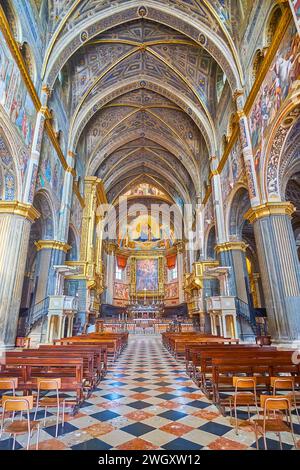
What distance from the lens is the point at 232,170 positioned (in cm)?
1368

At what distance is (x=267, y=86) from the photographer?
9.44 m

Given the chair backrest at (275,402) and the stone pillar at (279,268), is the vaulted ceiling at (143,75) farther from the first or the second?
the chair backrest at (275,402)

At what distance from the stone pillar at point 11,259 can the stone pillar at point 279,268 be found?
8598mm

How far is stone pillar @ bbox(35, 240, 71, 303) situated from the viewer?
42.8ft

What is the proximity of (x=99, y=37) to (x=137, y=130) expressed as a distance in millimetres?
8705

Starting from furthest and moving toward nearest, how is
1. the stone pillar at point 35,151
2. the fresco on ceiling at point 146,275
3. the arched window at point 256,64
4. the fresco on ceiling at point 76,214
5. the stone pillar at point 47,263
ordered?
1. the fresco on ceiling at point 146,275
2. the fresco on ceiling at point 76,214
3. the stone pillar at point 47,263
4. the arched window at point 256,64
5. the stone pillar at point 35,151

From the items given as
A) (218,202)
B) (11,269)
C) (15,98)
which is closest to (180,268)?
(218,202)

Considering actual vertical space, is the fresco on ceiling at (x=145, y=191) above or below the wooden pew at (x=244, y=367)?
above

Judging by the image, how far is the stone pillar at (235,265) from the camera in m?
13.3

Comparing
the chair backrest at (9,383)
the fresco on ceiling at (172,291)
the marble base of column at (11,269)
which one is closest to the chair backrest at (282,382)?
the chair backrest at (9,383)

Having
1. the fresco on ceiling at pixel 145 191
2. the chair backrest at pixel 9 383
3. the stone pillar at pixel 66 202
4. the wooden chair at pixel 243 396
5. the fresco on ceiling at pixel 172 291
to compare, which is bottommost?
the wooden chair at pixel 243 396

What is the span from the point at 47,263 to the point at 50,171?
4803 millimetres

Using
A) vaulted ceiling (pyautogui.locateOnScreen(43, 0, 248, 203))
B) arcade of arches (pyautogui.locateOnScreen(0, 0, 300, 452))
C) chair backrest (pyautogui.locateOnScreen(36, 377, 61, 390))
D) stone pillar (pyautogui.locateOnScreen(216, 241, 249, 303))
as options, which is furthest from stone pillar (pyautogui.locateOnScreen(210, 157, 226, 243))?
chair backrest (pyautogui.locateOnScreen(36, 377, 61, 390))
